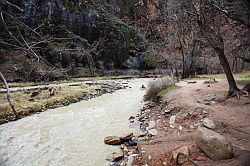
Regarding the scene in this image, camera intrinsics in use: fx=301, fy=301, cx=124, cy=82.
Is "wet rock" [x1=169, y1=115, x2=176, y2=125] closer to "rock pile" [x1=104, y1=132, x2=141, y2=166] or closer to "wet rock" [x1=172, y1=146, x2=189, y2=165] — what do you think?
"rock pile" [x1=104, y1=132, x2=141, y2=166]

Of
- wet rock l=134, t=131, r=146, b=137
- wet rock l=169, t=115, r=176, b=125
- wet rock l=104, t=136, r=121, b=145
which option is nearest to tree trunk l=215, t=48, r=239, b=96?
wet rock l=169, t=115, r=176, b=125

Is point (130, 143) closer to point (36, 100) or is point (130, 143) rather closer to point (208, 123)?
point (208, 123)

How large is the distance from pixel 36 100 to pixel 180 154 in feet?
46.4

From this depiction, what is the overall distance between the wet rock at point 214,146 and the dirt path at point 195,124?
16 centimetres

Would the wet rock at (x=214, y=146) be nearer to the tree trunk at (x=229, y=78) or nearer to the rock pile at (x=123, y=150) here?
the rock pile at (x=123, y=150)

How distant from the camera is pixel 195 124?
1105 centimetres

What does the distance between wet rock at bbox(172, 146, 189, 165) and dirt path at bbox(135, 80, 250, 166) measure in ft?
0.52

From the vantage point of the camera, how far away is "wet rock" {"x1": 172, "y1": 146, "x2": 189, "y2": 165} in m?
8.11

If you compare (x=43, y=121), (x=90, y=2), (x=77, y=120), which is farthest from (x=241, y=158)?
(x=43, y=121)

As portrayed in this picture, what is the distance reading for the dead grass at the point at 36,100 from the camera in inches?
670

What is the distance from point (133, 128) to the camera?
13.0 meters

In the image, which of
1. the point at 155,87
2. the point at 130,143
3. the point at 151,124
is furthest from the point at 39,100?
the point at 130,143

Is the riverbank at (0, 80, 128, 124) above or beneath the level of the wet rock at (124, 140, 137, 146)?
above

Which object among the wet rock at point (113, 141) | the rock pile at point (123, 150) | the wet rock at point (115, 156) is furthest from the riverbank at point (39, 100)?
the wet rock at point (115, 156)
